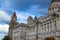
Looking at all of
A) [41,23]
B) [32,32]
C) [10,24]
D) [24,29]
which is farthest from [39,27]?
[10,24]

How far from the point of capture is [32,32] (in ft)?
358

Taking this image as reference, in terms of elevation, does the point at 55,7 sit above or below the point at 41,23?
above

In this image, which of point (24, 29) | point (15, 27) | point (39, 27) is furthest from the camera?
point (15, 27)

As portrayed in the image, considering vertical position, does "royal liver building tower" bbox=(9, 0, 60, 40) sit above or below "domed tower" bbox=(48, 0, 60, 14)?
below

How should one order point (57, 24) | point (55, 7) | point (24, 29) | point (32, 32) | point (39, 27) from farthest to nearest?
point (24, 29) < point (32, 32) < point (39, 27) < point (55, 7) < point (57, 24)

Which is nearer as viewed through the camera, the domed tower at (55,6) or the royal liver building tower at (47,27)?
the royal liver building tower at (47,27)

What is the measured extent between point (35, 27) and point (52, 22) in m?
21.8

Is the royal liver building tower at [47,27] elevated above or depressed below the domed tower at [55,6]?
below

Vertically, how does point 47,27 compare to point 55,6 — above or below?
below

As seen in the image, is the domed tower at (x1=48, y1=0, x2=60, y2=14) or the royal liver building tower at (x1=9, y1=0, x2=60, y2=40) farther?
the domed tower at (x1=48, y1=0, x2=60, y2=14)

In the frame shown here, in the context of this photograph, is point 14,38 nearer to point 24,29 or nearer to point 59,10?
point 24,29

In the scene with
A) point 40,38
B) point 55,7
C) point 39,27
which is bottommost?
point 40,38

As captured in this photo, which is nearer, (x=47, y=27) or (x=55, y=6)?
(x=47, y=27)

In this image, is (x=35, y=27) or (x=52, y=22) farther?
(x=35, y=27)
